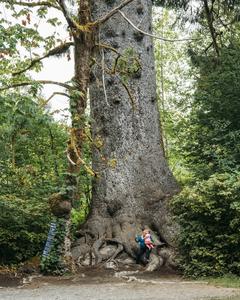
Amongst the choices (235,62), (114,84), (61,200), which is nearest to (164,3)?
(235,62)

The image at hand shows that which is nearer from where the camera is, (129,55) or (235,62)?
(129,55)

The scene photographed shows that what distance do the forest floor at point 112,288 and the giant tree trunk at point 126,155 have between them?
1.06 m

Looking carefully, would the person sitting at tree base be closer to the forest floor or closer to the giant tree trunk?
the giant tree trunk

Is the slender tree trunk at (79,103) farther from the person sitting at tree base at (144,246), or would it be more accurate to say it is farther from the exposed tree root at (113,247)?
the person sitting at tree base at (144,246)

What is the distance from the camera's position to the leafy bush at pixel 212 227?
938cm

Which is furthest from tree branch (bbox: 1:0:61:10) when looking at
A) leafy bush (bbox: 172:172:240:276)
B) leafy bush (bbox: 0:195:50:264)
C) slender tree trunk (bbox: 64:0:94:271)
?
leafy bush (bbox: 172:172:240:276)

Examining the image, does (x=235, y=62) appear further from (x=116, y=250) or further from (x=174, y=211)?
(x=116, y=250)

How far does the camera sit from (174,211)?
10375mm

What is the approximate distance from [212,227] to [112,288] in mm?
2397

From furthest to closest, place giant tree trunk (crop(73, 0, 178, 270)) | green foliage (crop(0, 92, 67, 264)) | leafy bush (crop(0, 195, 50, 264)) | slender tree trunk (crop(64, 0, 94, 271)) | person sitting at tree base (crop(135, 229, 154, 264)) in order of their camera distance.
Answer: giant tree trunk (crop(73, 0, 178, 270)), leafy bush (crop(0, 195, 50, 264)), person sitting at tree base (crop(135, 229, 154, 264)), slender tree trunk (crop(64, 0, 94, 271)), green foliage (crop(0, 92, 67, 264))

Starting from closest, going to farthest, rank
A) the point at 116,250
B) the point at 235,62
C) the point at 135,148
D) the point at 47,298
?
the point at 47,298
the point at 116,250
the point at 135,148
the point at 235,62

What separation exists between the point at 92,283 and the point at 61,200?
1.73 m

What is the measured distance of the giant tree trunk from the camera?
36.3 ft

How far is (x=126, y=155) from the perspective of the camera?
11.7 metres
